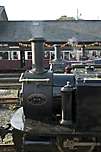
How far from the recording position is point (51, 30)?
34.0m

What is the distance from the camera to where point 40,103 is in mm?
5734

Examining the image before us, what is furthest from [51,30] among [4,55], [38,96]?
[38,96]

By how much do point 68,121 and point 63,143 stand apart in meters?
0.35

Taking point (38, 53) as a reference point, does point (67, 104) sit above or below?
below

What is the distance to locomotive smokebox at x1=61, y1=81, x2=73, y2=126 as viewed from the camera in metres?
5.46

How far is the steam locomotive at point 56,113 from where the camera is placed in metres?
5.33

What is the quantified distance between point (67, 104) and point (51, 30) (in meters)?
28.9

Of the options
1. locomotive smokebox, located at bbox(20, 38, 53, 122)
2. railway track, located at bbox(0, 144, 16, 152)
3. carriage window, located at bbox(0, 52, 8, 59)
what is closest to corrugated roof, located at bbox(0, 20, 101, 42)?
carriage window, located at bbox(0, 52, 8, 59)

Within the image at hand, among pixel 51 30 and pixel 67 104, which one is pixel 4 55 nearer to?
pixel 51 30

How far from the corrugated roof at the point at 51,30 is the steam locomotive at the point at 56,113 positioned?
2534cm

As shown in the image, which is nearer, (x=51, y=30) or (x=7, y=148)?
(x=7, y=148)

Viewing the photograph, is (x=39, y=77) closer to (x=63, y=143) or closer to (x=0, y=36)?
(x=63, y=143)

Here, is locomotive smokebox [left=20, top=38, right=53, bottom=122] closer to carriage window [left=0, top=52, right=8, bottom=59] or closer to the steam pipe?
the steam pipe

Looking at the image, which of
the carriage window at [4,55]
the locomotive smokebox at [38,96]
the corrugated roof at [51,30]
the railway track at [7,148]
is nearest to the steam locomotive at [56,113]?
the locomotive smokebox at [38,96]
